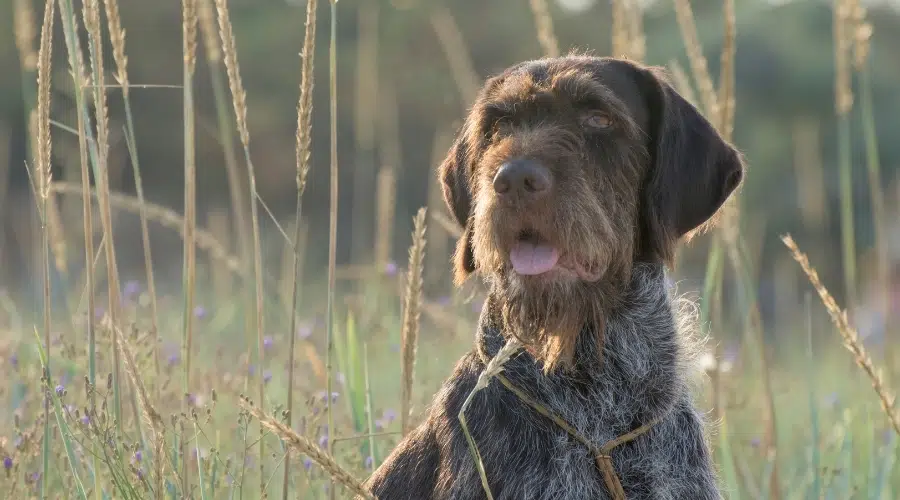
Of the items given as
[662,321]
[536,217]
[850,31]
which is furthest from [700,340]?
[850,31]

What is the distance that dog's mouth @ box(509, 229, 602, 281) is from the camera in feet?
10.5

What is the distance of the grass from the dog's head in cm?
30

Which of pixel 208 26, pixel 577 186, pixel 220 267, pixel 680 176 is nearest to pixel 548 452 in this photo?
pixel 577 186

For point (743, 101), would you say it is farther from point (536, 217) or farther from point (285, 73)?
point (536, 217)

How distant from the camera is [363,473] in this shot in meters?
4.20

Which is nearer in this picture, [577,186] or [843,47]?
[577,186]

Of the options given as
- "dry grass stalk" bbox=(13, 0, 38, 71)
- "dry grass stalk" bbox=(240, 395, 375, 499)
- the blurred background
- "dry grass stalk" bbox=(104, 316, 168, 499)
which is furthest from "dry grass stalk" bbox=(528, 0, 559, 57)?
the blurred background

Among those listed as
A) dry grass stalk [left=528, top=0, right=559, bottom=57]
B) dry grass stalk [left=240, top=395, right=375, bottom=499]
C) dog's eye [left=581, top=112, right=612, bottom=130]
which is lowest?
dry grass stalk [left=240, top=395, right=375, bottom=499]

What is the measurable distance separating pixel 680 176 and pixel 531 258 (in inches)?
22.2

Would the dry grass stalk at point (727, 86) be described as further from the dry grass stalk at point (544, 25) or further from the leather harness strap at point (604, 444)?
the leather harness strap at point (604, 444)

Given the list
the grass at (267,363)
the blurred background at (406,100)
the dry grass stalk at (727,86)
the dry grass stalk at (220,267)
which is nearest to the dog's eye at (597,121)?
the grass at (267,363)

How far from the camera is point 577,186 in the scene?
10.3 ft

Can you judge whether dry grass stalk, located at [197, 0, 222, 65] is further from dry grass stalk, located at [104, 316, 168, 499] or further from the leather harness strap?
the leather harness strap

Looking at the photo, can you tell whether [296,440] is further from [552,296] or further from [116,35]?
[116,35]
